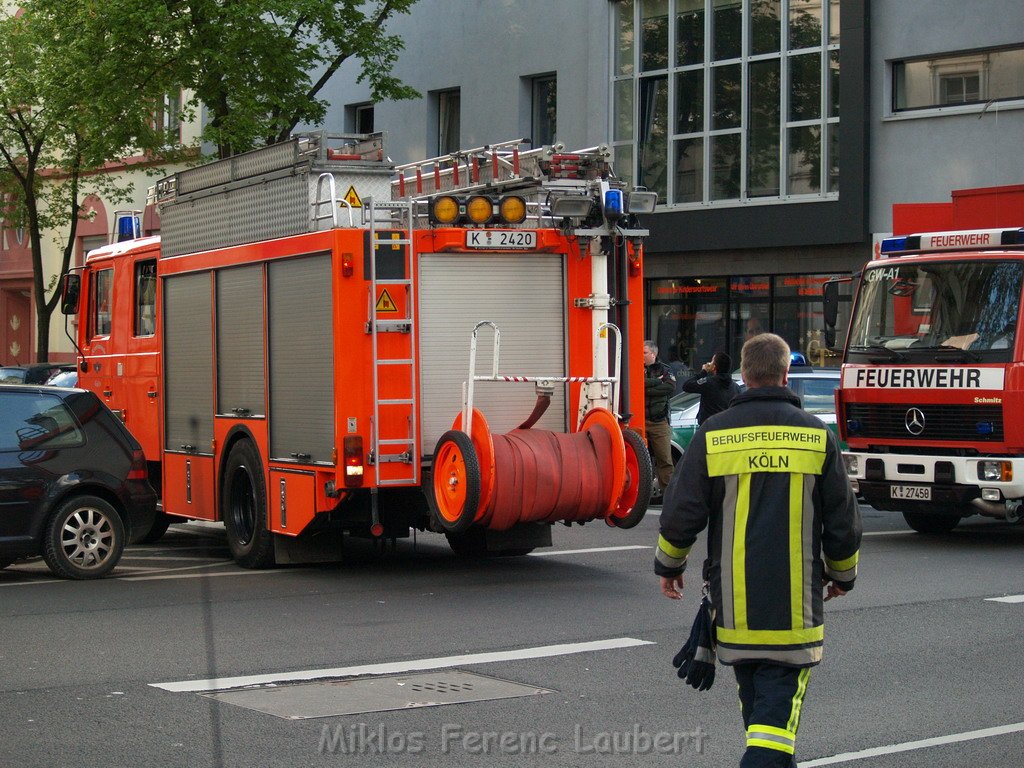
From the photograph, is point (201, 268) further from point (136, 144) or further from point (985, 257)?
point (136, 144)

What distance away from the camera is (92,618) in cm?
1015

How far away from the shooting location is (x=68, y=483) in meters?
Result: 11.7

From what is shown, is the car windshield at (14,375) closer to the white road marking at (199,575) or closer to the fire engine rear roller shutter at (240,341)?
the fire engine rear roller shutter at (240,341)

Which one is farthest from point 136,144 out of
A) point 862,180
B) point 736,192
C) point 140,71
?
point 862,180

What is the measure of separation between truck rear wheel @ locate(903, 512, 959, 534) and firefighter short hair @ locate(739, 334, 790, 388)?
34.6 ft

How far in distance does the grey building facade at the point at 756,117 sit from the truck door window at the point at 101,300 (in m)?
9.90

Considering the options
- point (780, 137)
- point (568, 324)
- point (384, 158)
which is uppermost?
point (780, 137)

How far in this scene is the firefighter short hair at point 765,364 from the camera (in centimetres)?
529

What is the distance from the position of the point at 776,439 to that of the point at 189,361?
9306 mm

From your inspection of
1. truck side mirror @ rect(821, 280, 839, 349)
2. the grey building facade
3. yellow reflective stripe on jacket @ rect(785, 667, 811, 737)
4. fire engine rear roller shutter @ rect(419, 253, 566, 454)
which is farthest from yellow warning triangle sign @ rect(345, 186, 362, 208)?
the grey building facade

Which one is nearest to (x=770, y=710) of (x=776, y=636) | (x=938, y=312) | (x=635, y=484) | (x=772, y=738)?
(x=772, y=738)

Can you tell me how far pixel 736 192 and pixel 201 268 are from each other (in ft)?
47.3

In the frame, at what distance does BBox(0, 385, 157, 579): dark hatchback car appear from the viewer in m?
11.5

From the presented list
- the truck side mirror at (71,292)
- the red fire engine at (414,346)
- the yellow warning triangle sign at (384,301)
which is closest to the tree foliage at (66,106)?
the truck side mirror at (71,292)
